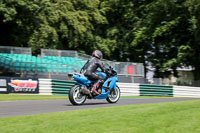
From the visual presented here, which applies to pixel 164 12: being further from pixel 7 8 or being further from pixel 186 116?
pixel 186 116

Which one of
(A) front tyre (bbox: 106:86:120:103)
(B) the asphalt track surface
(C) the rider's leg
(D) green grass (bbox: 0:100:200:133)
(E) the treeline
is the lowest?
(D) green grass (bbox: 0:100:200:133)

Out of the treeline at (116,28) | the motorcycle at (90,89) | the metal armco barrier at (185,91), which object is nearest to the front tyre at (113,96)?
the motorcycle at (90,89)

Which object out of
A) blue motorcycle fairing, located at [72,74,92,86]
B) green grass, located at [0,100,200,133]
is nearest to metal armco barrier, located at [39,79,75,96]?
blue motorcycle fairing, located at [72,74,92,86]

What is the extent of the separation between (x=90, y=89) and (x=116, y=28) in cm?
2083

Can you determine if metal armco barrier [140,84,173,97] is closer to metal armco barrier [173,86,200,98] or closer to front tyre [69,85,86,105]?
metal armco barrier [173,86,200,98]

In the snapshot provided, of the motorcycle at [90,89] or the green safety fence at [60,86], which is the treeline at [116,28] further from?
the motorcycle at [90,89]

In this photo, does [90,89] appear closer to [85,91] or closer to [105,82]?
[85,91]

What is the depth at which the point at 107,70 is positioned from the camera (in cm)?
1068

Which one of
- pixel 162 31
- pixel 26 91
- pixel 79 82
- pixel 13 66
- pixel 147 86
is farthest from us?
pixel 162 31

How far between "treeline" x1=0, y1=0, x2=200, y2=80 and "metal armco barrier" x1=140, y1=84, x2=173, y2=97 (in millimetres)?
3430

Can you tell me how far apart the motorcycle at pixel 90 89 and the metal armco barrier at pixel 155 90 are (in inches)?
461

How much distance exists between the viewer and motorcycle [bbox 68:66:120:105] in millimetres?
9719

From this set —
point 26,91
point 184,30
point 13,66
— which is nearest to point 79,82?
point 26,91

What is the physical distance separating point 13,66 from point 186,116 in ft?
46.5
